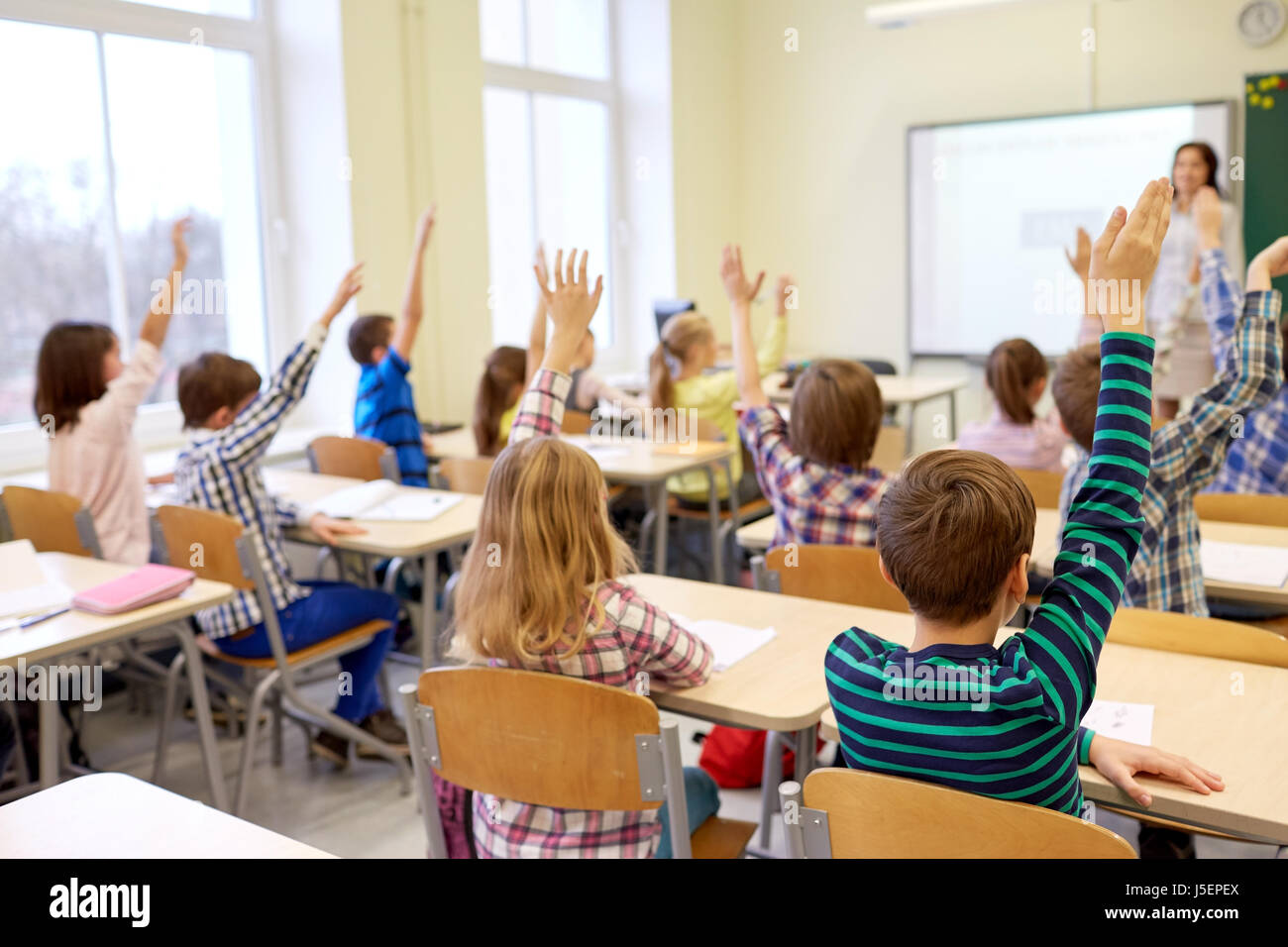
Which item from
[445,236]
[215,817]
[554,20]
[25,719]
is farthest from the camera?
[554,20]

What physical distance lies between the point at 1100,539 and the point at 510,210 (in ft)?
16.7

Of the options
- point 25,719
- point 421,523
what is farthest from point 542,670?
point 25,719

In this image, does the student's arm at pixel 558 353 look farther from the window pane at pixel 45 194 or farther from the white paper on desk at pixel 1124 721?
the window pane at pixel 45 194

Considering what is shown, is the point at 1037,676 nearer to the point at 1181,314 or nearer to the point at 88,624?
the point at 88,624

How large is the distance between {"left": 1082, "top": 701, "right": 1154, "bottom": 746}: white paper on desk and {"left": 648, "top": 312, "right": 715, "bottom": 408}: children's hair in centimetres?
284

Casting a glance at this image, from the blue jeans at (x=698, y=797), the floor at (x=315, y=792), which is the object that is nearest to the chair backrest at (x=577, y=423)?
the floor at (x=315, y=792)

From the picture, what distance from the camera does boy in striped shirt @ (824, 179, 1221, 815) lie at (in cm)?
125

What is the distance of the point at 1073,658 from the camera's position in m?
1.25

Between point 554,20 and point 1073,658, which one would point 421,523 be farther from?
point 554,20

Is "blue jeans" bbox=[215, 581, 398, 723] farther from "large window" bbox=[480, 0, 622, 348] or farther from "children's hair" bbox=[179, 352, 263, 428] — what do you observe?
"large window" bbox=[480, 0, 622, 348]

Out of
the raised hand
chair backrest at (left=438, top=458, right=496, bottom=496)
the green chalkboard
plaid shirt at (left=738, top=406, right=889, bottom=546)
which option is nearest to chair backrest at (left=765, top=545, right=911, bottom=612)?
plaid shirt at (left=738, top=406, right=889, bottom=546)

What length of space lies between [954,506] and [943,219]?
5587 millimetres

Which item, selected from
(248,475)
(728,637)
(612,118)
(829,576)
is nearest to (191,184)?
(248,475)
